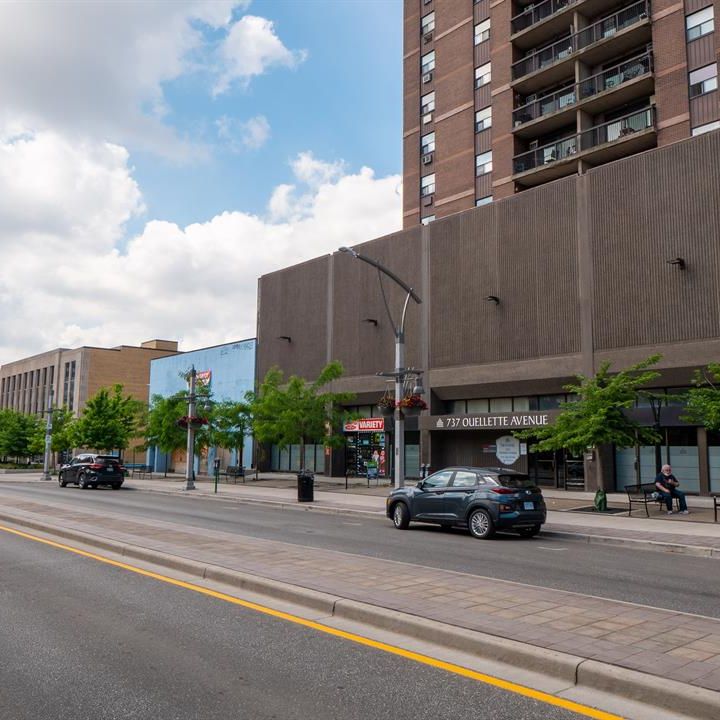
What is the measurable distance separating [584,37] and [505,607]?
121 feet

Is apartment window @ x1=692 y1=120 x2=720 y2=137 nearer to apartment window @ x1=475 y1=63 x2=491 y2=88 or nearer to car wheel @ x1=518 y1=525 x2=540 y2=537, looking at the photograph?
apartment window @ x1=475 y1=63 x2=491 y2=88

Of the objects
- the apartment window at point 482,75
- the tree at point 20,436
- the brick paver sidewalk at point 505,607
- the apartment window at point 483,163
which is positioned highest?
the apartment window at point 482,75

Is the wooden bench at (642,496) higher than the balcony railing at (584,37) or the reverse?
the reverse

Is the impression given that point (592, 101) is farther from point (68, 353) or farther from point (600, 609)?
point (68, 353)

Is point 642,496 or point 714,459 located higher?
point 714,459

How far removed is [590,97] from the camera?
35.7 m

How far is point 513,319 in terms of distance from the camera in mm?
33281

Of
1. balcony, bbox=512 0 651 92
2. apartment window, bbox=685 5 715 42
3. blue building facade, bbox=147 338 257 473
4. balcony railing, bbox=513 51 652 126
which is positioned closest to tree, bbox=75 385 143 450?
blue building facade, bbox=147 338 257 473

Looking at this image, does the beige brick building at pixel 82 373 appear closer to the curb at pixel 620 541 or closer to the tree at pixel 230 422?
the tree at pixel 230 422

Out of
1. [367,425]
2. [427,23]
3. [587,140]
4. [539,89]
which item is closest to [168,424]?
[367,425]

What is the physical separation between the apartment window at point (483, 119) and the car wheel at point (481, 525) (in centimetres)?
3222

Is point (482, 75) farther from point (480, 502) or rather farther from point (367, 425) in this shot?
point (480, 502)

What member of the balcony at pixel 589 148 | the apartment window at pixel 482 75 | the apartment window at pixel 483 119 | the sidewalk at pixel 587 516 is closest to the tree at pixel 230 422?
the sidewalk at pixel 587 516

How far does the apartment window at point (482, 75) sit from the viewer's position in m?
43.1
